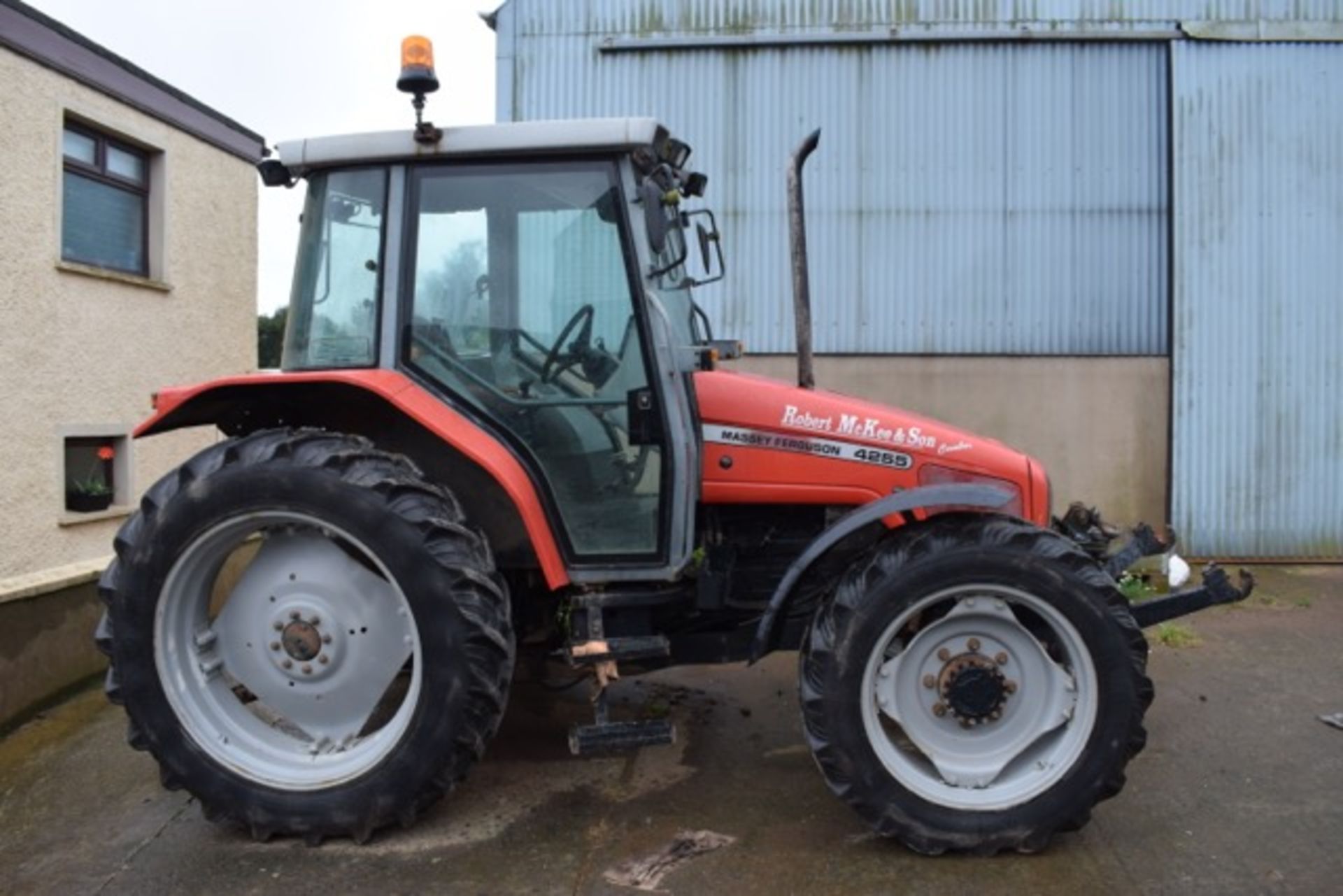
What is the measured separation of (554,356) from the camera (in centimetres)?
357

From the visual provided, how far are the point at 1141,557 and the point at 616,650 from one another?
6.79 ft

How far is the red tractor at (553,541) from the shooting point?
3.24 m

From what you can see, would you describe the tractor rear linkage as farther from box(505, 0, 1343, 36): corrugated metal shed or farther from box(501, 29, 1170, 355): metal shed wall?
box(505, 0, 1343, 36): corrugated metal shed

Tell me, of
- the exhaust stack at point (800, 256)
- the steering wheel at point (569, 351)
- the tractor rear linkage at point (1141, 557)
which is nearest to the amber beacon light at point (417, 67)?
the steering wheel at point (569, 351)

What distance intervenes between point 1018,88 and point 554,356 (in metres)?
5.88

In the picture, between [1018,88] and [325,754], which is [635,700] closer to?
[325,754]

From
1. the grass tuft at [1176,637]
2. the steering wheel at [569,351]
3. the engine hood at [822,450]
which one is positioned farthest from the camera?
the grass tuft at [1176,637]

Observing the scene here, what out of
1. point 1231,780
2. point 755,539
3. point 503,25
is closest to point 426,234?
point 755,539

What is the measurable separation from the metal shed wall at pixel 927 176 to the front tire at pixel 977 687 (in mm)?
5013

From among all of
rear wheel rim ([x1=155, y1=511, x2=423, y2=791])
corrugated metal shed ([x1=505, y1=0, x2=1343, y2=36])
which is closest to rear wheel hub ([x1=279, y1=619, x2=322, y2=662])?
rear wheel rim ([x1=155, y1=511, x2=423, y2=791])

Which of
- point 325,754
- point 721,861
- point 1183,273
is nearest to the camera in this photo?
point 721,861

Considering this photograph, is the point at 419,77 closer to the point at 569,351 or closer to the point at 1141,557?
the point at 569,351

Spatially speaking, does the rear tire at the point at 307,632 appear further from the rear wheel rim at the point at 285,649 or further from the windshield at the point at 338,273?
the windshield at the point at 338,273

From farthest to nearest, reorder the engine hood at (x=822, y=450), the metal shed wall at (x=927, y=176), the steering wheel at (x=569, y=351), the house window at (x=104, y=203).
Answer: the metal shed wall at (x=927, y=176), the house window at (x=104, y=203), the engine hood at (x=822, y=450), the steering wheel at (x=569, y=351)
